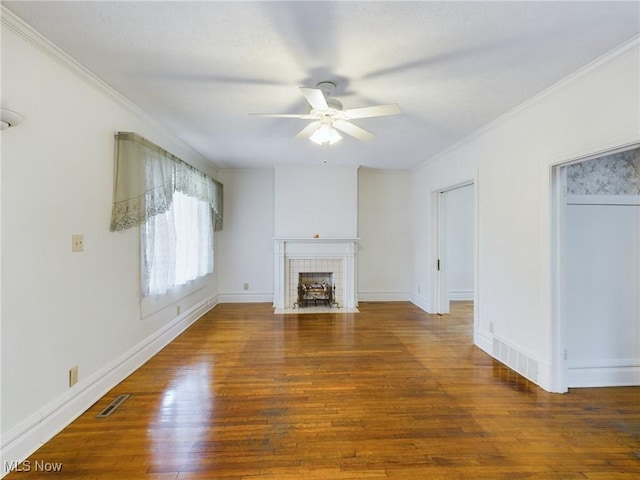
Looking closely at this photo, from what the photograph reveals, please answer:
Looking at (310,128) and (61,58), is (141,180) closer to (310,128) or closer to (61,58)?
(61,58)

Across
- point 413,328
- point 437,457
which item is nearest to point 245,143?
point 413,328

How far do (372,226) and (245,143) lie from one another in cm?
284

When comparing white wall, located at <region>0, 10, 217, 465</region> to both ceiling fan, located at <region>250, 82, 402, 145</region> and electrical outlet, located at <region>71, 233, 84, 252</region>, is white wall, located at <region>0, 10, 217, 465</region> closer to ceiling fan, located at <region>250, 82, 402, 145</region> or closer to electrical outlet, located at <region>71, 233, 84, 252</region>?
electrical outlet, located at <region>71, 233, 84, 252</region>

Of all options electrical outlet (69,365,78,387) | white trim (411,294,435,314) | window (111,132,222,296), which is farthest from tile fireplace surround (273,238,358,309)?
electrical outlet (69,365,78,387)

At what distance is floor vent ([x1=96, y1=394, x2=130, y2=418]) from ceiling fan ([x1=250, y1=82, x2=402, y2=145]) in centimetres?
242

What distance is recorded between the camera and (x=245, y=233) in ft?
18.1

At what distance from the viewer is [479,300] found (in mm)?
3406

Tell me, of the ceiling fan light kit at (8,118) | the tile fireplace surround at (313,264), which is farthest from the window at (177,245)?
the ceiling fan light kit at (8,118)

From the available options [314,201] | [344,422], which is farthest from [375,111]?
[314,201]

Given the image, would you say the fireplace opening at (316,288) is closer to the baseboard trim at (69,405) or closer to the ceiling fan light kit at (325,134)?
the baseboard trim at (69,405)

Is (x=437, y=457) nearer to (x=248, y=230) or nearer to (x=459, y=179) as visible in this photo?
(x=459, y=179)

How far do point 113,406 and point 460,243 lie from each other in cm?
571

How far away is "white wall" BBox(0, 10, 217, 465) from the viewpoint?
5.38 feet

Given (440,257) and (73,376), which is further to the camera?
(440,257)
